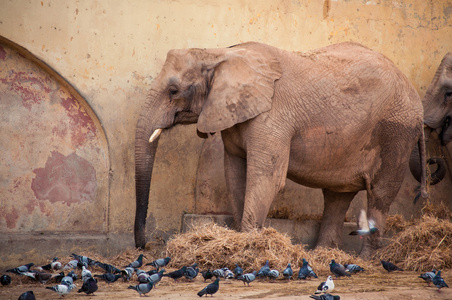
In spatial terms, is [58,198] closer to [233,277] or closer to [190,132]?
[190,132]

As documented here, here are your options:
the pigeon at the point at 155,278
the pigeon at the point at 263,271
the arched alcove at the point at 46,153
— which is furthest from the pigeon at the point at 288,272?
the arched alcove at the point at 46,153

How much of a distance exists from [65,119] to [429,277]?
14.6 ft

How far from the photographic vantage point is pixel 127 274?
5859 mm

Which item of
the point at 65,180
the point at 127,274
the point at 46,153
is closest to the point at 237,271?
the point at 127,274

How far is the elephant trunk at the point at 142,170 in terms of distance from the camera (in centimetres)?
714

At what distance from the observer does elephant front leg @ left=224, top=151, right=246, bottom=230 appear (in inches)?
293

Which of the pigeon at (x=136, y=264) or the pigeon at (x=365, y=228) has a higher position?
the pigeon at (x=136, y=264)

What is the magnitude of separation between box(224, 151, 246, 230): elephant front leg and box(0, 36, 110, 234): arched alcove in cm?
151

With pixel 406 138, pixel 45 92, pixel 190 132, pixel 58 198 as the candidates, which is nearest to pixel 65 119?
pixel 45 92

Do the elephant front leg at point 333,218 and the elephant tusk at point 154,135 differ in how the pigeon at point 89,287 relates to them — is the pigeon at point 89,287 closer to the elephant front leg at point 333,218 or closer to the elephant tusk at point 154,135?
the elephant tusk at point 154,135

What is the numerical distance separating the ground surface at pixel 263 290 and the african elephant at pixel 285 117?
50.6 inches

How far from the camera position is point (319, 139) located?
738cm

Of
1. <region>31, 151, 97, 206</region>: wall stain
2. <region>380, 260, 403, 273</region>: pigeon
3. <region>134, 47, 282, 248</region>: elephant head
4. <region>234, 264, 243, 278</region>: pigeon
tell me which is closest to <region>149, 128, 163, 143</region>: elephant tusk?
<region>134, 47, 282, 248</region>: elephant head

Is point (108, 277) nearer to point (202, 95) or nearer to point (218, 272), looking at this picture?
point (218, 272)
